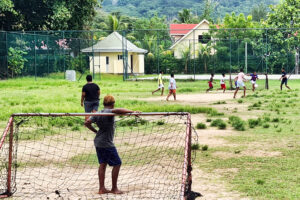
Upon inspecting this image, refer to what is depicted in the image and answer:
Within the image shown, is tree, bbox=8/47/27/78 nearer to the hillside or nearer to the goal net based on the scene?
the goal net

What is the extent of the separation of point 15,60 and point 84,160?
29534mm

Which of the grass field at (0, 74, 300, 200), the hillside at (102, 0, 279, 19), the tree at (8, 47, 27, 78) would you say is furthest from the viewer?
the hillside at (102, 0, 279, 19)

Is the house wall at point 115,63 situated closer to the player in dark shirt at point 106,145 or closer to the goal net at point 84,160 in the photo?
the goal net at point 84,160

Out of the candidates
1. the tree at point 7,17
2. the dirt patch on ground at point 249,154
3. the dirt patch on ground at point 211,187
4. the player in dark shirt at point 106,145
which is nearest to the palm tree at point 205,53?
the tree at point 7,17

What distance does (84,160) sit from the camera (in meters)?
10.9

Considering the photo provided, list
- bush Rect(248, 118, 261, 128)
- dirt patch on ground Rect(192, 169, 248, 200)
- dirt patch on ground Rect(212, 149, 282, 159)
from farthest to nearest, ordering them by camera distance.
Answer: bush Rect(248, 118, 261, 128) → dirt patch on ground Rect(212, 149, 282, 159) → dirt patch on ground Rect(192, 169, 248, 200)

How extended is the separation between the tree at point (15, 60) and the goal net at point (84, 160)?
952 inches

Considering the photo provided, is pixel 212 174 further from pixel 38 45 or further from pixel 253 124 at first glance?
pixel 38 45

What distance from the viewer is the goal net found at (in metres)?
8.16

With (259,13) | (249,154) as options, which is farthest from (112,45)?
(259,13)

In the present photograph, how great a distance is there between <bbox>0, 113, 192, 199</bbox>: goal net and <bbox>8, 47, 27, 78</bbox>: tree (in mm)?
24178

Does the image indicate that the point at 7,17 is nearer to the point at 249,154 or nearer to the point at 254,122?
the point at 254,122

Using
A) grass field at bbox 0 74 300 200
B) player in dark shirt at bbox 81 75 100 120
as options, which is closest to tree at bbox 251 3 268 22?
grass field at bbox 0 74 300 200

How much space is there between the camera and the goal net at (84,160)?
816cm
